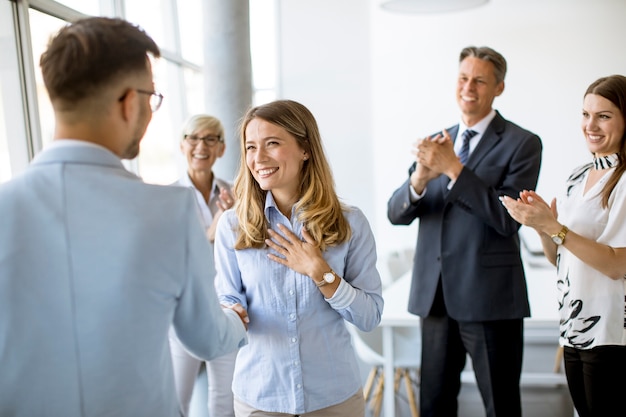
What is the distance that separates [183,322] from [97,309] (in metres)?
0.22

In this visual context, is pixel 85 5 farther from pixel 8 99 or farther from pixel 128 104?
pixel 128 104

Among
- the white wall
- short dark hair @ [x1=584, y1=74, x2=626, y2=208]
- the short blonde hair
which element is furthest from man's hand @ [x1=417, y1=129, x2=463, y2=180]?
the white wall

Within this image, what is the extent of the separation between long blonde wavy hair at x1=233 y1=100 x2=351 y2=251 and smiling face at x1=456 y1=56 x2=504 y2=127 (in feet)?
3.39

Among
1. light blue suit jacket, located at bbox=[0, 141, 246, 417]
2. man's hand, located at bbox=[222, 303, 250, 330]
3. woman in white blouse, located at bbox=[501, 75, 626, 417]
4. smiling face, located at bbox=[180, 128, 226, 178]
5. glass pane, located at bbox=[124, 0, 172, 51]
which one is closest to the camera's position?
light blue suit jacket, located at bbox=[0, 141, 246, 417]

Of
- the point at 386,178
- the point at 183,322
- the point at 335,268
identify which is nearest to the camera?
the point at 183,322

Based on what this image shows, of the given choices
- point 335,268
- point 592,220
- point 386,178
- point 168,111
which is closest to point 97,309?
point 335,268

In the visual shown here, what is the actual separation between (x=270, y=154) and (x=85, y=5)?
2804mm

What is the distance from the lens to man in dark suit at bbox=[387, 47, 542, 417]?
2.56 meters

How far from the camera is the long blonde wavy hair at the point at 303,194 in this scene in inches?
72.9

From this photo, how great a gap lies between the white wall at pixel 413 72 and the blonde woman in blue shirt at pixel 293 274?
4.05 meters

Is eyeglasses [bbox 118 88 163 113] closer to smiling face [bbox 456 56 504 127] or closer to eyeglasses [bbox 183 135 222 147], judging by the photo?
smiling face [bbox 456 56 504 127]

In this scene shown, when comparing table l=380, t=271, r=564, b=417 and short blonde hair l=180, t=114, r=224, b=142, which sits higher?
short blonde hair l=180, t=114, r=224, b=142

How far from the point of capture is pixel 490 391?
8.55 ft

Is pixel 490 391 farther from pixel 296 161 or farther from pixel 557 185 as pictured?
pixel 557 185
